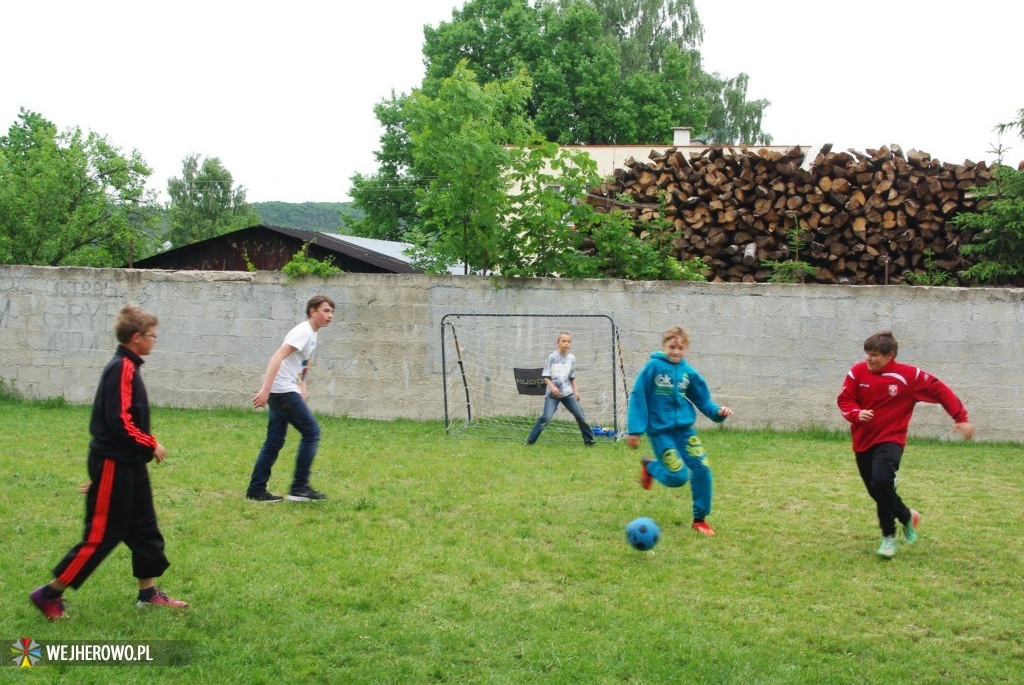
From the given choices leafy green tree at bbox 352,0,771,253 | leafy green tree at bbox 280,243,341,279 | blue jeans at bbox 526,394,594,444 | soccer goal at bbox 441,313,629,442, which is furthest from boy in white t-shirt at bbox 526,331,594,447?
leafy green tree at bbox 352,0,771,253

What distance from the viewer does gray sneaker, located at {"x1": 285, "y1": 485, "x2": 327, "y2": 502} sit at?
7.81m

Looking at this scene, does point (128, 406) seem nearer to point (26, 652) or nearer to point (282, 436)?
point (26, 652)

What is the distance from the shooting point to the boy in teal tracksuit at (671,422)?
7.12 metres

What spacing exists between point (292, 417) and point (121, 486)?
2767 mm

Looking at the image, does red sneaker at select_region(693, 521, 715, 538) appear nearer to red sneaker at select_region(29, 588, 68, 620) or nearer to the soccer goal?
red sneaker at select_region(29, 588, 68, 620)

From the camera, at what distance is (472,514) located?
755 centimetres

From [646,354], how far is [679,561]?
20.8 feet

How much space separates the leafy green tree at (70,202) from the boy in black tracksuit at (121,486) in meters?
11.6

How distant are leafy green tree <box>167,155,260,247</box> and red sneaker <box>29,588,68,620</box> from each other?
5758 cm

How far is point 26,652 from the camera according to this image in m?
4.58

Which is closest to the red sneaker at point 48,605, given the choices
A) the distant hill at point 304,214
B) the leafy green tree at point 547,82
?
the leafy green tree at point 547,82

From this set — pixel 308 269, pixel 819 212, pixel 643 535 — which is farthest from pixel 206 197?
pixel 643 535

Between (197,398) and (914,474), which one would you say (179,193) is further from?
(914,474)


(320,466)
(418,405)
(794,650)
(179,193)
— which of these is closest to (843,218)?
(418,405)
